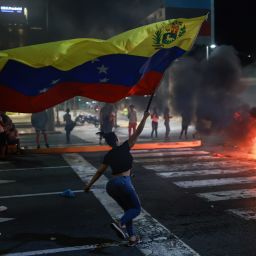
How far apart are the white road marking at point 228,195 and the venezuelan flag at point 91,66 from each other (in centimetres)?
253

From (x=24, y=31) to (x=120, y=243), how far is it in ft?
174

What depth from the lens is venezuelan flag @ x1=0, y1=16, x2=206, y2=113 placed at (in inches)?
267

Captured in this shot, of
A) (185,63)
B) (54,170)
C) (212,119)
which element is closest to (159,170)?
(54,170)

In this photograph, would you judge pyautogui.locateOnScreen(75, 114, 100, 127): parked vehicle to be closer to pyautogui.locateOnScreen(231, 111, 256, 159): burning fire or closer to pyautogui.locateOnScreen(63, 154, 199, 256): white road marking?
pyautogui.locateOnScreen(231, 111, 256, 159): burning fire

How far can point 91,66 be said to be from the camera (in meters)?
7.07

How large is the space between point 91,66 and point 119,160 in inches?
88.5

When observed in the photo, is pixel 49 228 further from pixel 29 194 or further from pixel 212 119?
pixel 212 119

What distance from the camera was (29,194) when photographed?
875cm

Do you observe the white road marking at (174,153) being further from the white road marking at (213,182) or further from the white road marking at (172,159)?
the white road marking at (213,182)

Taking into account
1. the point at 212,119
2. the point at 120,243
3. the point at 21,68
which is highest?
the point at 21,68

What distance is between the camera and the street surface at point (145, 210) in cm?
559

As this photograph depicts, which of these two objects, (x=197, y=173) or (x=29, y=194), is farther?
(x=197, y=173)

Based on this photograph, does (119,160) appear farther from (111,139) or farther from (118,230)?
(118,230)

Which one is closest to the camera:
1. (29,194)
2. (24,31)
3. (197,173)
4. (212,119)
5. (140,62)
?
(140,62)
